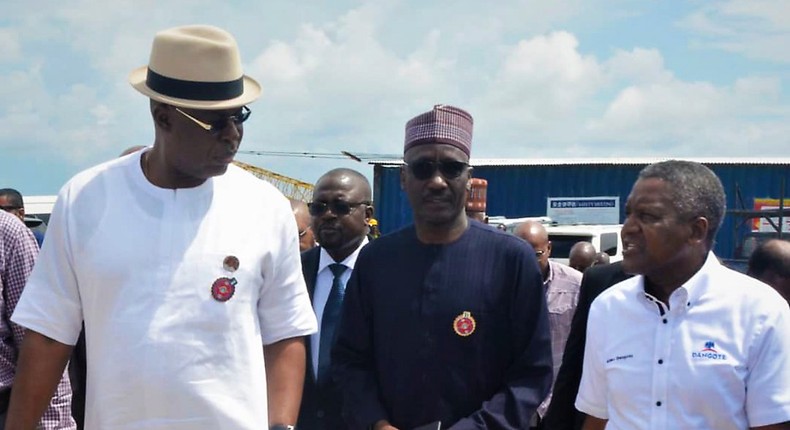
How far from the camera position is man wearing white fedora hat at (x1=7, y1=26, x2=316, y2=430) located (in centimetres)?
296

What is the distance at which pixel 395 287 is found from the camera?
3691 millimetres

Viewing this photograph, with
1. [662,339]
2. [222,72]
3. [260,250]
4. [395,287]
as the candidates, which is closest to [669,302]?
[662,339]

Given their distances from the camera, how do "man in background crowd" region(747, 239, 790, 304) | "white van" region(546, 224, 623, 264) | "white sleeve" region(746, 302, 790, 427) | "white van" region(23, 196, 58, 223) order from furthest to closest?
"white van" region(546, 224, 623, 264), "white van" region(23, 196, 58, 223), "man in background crowd" region(747, 239, 790, 304), "white sleeve" region(746, 302, 790, 427)

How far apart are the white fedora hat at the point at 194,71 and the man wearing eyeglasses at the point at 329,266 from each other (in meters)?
1.64

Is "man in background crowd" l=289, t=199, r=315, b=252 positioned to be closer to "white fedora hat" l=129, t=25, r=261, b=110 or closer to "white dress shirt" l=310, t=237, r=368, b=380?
"white dress shirt" l=310, t=237, r=368, b=380

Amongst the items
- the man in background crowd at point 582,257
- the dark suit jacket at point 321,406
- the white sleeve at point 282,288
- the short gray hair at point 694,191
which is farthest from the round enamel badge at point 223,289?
the man in background crowd at point 582,257

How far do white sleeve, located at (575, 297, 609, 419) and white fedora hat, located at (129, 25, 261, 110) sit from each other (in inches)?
54.2

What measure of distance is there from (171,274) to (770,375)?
1824 mm

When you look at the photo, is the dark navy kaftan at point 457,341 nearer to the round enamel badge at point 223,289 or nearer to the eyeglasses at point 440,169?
the eyeglasses at point 440,169

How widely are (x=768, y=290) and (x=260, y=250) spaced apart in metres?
1.61

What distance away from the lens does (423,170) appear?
368 centimetres

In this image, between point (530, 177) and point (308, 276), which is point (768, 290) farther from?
point (530, 177)

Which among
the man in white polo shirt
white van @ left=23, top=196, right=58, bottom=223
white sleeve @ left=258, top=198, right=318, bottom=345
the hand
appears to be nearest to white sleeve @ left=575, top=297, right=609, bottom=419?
the man in white polo shirt

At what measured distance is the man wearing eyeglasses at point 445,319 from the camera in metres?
3.54
